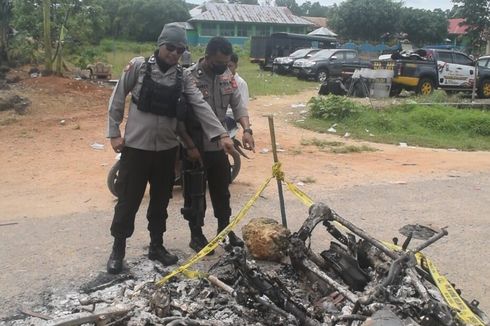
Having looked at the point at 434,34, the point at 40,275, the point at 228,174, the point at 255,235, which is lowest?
the point at 40,275

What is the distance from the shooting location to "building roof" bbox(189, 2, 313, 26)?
173ft

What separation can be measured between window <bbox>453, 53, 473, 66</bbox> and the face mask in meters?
16.2

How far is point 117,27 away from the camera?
4700cm

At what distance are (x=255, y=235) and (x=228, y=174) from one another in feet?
2.08

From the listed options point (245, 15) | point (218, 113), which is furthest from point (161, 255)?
point (245, 15)

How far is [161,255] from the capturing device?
4.58m

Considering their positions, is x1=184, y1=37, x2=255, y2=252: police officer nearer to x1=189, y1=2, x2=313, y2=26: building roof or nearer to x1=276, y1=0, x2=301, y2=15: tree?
x1=189, y1=2, x2=313, y2=26: building roof

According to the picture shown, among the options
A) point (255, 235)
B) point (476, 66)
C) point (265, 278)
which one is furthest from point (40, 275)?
point (476, 66)

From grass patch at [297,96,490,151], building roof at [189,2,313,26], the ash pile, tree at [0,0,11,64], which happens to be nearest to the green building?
building roof at [189,2,313,26]

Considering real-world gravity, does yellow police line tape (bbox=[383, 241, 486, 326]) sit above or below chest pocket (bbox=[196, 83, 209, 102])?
below

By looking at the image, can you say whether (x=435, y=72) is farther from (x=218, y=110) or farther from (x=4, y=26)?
(x=218, y=110)

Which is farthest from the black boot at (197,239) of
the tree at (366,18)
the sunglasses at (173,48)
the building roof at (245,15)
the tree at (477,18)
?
the building roof at (245,15)

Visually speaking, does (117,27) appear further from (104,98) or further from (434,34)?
(104,98)

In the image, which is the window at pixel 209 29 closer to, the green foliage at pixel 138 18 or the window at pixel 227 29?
the window at pixel 227 29
